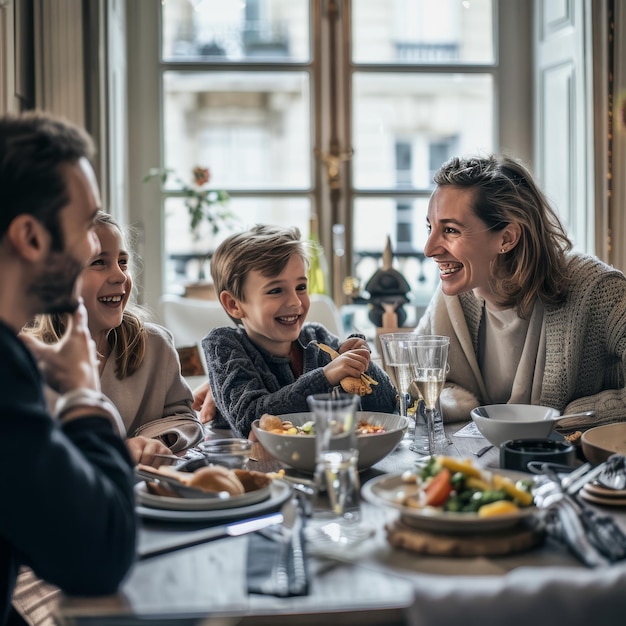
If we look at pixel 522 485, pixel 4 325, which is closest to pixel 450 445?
pixel 522 485

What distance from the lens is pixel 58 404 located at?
1084 mm

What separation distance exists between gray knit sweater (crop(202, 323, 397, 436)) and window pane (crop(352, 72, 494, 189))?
7.53 feet

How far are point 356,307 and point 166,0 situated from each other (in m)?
1.74

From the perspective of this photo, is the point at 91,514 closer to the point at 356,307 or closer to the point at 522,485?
the point at 522,485

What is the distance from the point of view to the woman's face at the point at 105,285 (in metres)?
1.86

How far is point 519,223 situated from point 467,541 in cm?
130

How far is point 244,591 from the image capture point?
973 mm

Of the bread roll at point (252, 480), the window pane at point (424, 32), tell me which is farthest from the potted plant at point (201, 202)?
the bread roll at point (252, 480)

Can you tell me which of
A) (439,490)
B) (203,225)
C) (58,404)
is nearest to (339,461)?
(439,490)

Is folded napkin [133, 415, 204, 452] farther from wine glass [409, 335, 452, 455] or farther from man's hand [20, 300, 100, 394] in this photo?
man's hand [20, 300, 100, 394]

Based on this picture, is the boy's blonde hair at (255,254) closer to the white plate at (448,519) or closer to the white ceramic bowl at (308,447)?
the white ceramic bowl at (308,447)

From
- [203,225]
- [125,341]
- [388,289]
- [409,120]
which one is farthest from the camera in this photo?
[409,120]

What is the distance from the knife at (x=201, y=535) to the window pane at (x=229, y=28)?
11.4 ft

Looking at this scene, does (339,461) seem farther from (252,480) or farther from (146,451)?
(146,451)
